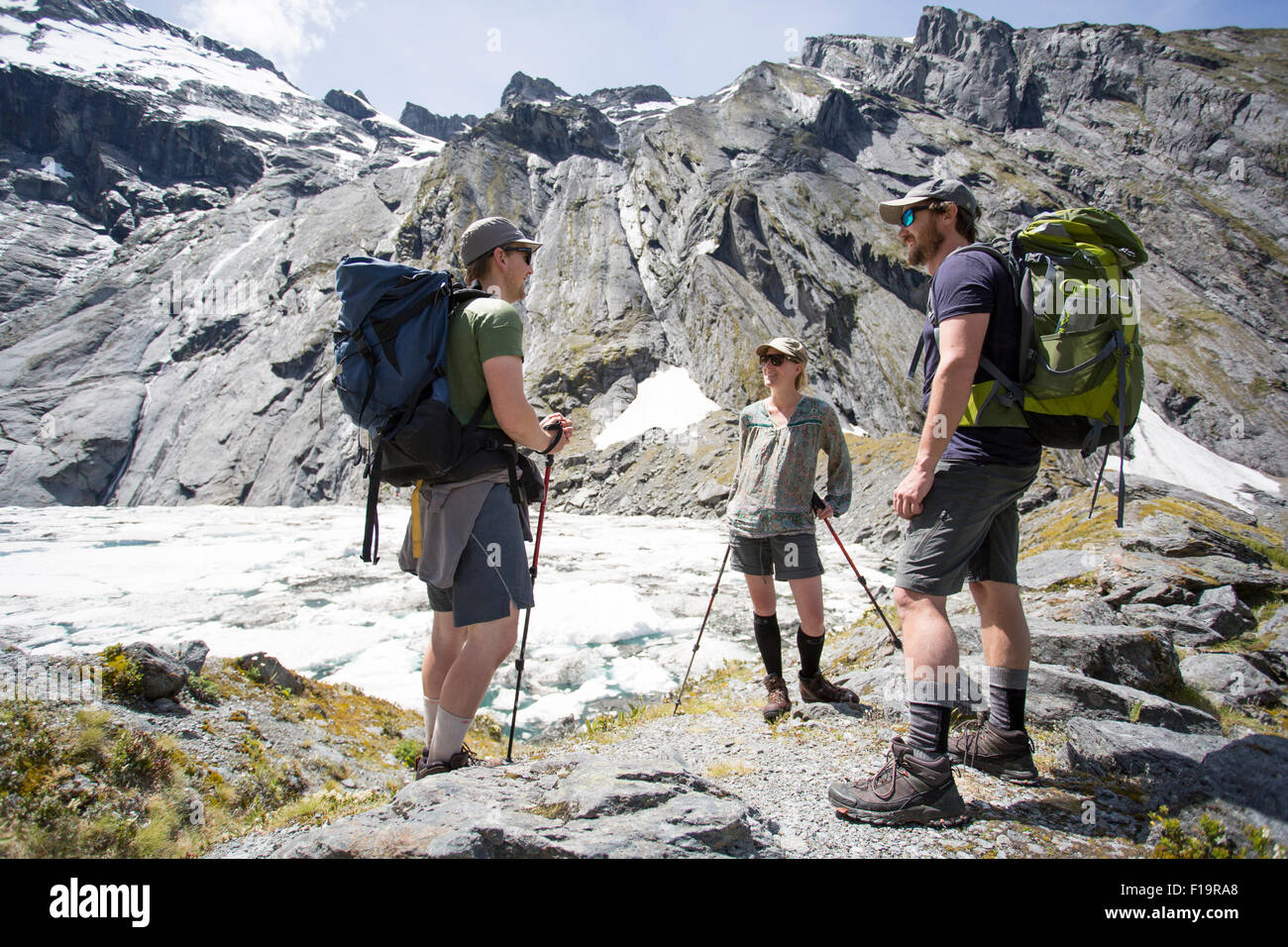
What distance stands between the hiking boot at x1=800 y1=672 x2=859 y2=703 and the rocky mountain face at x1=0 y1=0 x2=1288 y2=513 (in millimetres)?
28026

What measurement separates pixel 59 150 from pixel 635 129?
90.0m

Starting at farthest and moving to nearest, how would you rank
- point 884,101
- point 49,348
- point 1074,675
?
point 884,101
point 49,348
point 1074,675

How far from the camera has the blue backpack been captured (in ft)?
10.2

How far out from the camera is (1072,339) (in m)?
2.87

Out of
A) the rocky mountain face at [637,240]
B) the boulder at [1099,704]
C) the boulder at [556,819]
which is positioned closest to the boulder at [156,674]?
the boulder at [556,819]

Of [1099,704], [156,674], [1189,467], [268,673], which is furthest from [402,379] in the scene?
[1189,467]

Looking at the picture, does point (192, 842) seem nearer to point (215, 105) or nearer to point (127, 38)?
point (215, 105)

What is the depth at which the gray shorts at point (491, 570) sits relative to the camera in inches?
129

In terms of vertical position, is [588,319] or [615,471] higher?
[588,319]

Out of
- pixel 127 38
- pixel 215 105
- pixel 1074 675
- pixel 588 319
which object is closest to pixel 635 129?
pixel 588 319

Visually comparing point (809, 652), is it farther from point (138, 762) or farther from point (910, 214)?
point (138, 762)

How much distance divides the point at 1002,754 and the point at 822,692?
1.73m
